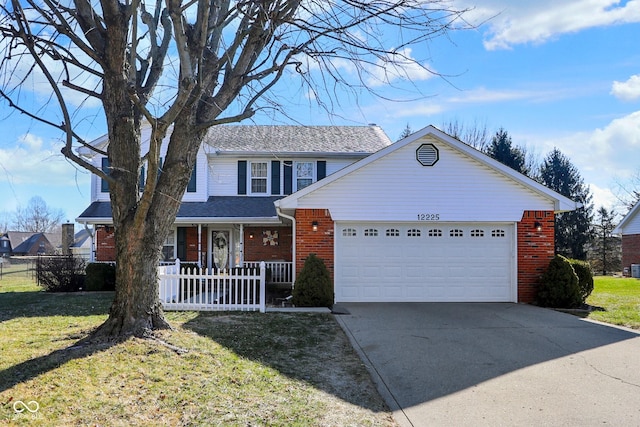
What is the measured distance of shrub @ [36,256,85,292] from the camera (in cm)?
1561

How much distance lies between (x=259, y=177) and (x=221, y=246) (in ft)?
10.5

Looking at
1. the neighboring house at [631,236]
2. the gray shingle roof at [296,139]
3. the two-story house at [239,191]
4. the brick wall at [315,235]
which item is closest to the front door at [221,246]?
the two-story house at [239,191]

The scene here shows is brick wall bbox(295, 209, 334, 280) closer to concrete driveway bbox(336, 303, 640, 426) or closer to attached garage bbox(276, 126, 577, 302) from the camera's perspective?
attached garage bbox(276, 126, 577, 302)

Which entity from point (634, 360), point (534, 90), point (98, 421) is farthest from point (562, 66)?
point (98, 421)

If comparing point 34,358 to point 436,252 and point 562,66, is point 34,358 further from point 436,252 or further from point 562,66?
point 562,66

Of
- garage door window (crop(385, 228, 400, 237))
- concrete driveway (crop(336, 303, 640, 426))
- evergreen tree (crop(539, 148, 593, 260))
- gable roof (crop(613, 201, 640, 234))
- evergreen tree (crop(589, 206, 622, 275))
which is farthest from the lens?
evergreen tree (crop(589, 206, 622, 275))

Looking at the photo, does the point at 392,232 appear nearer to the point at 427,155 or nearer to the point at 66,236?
the point at 427,155

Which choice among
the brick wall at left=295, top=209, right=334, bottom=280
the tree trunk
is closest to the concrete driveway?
the brick wall at left=295, top=209, right=334, bottom=280

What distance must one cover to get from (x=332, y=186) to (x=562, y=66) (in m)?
6.58

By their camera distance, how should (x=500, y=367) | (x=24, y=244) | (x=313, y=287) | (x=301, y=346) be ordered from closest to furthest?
1. (x=500, y=367)
2. (x=301, y=346)
3. (x=313, y=287)
4. (x=24, y=244)

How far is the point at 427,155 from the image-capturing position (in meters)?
12.4

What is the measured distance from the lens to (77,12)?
6.81m

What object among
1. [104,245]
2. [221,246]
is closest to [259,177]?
[221,246]

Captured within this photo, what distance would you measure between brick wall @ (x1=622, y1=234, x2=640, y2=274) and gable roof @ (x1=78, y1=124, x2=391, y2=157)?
17.7 meters
